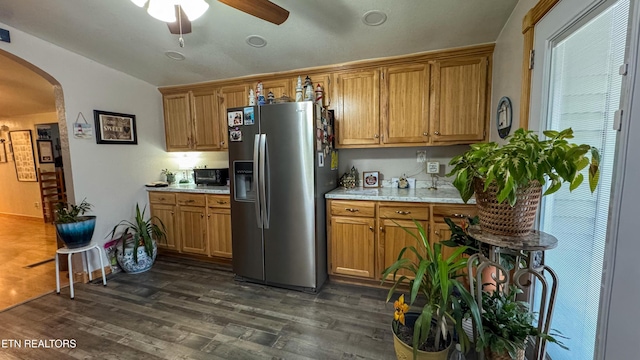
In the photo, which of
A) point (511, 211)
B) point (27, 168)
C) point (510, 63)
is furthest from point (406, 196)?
A: point (27, 168)

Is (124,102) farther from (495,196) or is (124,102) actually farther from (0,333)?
(495,196)

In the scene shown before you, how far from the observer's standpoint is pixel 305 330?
1967 mm

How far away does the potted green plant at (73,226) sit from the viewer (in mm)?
2443

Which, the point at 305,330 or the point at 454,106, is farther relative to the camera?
the point at 454,106

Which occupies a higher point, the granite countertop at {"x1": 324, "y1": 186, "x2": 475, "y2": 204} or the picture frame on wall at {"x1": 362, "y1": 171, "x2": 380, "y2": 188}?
the picture frame on wall at {"x1": 362, "y1": 171, "x2": 380, "y2": 188}

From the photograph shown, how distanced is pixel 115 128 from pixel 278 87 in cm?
200

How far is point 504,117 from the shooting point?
77.5 inches

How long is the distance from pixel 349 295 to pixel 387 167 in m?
1.44

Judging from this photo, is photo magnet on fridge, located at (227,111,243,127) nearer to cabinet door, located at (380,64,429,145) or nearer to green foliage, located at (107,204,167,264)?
cabinet door, located at (380,64,429,145)

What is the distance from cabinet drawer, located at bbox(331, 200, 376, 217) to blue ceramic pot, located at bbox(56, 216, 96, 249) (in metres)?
2.40

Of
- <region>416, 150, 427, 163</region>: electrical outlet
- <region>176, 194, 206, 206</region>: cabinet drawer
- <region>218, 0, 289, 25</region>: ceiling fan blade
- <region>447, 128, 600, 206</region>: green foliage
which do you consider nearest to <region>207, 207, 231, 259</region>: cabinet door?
<region>176, 194, 206, 206</region>: cabinet drawer

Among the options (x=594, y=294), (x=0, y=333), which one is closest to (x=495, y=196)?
(x=594, y=294)

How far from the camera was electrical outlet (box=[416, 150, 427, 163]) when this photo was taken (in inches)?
113

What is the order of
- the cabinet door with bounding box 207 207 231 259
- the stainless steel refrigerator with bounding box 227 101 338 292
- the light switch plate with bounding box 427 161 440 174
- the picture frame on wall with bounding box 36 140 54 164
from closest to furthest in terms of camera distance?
the stainless steel refrigerator with bounding box 227 101 338 292 → the light switch plate with bounding box 427 161 440 174 → the cabinet door with bounding box 207 207 231 259 → the picture frame on wall with bounding box 36 140 54 164
